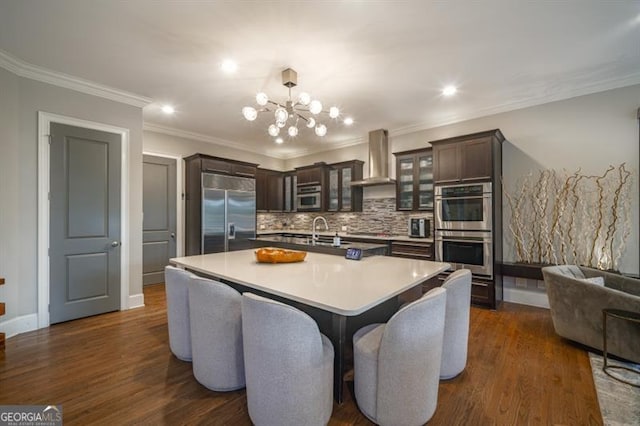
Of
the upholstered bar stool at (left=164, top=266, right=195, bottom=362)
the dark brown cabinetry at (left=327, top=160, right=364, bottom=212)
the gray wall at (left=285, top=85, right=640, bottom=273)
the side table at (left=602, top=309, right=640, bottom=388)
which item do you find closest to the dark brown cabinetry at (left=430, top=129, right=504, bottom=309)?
the gray wall at (left=285, top=85, right=640, bottom=273)

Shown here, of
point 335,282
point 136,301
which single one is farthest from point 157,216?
point 335,282

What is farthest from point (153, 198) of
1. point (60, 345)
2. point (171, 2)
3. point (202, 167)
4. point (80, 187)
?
point (171, 2)

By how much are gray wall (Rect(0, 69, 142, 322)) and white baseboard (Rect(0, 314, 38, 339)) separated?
45mm

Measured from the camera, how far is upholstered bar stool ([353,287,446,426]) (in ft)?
4.74

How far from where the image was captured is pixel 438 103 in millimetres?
4020

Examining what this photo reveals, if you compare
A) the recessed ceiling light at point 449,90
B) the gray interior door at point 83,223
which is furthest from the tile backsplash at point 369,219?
the gray interior door at point 83,223

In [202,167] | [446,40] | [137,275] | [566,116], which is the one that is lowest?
[137,275]

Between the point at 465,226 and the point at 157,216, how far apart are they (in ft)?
16.7

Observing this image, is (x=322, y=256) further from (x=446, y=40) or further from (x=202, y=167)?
(x=202, y=167)

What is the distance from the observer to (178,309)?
220cm

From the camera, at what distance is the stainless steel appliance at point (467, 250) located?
3727 mm

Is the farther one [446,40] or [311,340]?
[446,40]

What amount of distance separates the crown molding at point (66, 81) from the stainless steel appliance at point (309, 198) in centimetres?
341

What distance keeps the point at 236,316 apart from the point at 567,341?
3.21 meters
